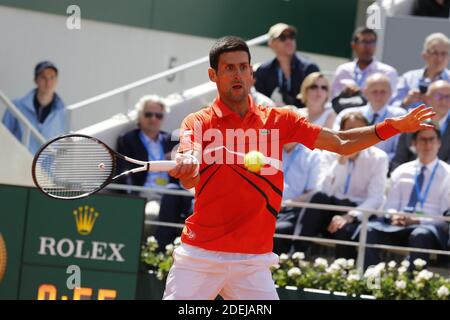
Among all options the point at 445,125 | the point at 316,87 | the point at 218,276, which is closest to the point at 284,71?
the point at 316,87

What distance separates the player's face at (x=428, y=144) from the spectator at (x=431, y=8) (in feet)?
11.7

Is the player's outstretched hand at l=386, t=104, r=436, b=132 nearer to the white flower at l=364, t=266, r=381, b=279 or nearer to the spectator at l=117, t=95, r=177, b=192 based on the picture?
the white flower at l=364, t=266, r=381, b=279

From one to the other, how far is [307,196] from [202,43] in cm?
408

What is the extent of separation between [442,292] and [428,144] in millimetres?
1249

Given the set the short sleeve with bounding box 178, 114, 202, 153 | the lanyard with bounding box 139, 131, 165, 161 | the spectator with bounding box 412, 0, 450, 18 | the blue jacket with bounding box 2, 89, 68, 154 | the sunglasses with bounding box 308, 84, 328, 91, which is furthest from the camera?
the spectator with bounding box 412, 0, 450, 18

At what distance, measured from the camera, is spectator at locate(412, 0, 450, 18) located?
39.4ft

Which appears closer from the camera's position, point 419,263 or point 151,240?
point 419,263

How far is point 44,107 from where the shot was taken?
412 inches

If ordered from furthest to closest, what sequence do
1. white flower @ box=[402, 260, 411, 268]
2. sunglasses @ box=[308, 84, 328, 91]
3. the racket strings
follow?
1. sunglasses @ box=[308, 84, 328, 91]
2. white flower @ box=[402, 260, 411, 268]
3. the racket strings

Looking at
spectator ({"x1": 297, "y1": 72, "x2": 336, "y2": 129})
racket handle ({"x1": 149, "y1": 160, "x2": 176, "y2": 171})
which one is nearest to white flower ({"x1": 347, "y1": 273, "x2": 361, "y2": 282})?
spectator ({"x1": 297, "y1": 72, "x2": 336, "y2": 129})

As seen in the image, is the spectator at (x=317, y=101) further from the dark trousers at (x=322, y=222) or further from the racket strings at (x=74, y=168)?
the racket strings at (x=74, y=168)

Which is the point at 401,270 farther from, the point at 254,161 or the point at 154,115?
the point at 254,161

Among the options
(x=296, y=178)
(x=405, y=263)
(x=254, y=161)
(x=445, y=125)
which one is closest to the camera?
(x=254, y=161)

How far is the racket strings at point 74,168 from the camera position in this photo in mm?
5727
